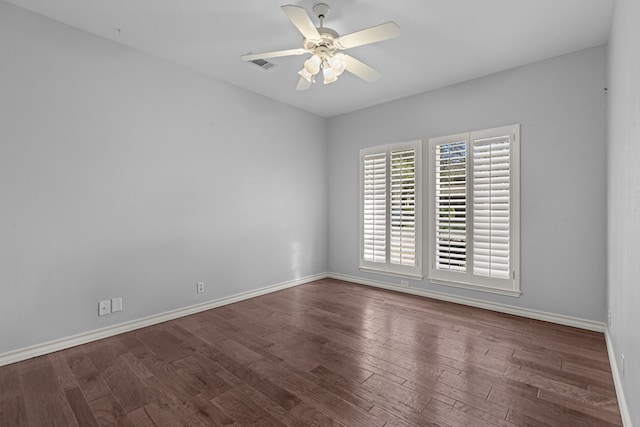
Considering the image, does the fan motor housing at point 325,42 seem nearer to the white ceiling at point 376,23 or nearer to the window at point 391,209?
the white ceiling at point 376,23

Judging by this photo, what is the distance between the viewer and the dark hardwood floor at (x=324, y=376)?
6.04 ft

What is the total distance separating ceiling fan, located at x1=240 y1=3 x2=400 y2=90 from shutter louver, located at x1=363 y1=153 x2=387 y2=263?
208 centimetres

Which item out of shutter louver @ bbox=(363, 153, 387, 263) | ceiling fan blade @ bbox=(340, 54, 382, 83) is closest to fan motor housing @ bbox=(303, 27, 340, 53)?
ceiling fan blade @ bbox=(340, 54, 382, 83)

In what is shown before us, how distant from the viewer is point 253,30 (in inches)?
112

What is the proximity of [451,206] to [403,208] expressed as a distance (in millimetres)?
697

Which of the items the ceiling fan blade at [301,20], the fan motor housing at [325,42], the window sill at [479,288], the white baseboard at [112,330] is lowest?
the white baseboard at [112,330]

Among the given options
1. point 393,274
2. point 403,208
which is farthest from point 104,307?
point 403,208

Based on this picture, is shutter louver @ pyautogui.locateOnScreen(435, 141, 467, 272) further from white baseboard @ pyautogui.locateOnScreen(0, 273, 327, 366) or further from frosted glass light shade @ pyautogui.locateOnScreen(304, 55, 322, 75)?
white baseboard @ pyautogui.locateOnScreen(0, 273, 327, 366)

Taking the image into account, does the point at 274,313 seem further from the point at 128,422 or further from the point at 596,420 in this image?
the point at 596,420

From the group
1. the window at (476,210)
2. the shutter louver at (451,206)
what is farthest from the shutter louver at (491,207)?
the shutter louver at (451,206)

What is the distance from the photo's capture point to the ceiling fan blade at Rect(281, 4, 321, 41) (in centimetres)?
198

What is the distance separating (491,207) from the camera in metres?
3.63

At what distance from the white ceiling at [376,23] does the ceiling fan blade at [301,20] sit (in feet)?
1.16

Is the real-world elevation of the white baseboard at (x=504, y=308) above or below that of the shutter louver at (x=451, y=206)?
below
